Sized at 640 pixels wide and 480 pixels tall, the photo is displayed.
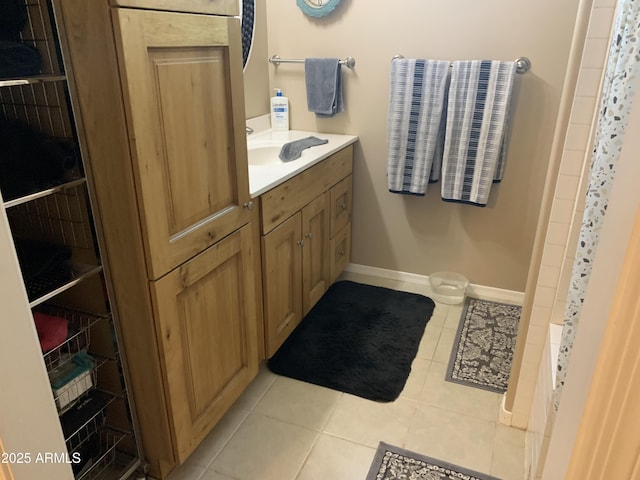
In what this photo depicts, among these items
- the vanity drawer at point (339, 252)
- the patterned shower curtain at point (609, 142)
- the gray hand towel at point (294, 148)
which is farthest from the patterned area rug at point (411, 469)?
→ the gray hand towel at point (294, 148)

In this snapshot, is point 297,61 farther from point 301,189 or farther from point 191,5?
point 191,5

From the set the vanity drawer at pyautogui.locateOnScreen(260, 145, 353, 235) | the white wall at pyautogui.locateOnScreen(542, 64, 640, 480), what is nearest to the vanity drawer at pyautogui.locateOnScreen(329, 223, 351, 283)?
the vanity drawer at pyautogui.locateOnScreen(260, 145, 353, 235)

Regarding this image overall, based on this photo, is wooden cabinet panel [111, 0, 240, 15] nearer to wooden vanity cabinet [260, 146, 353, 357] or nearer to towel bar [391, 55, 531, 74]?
wooden vanity cabinet [260, 146, 353, 357]

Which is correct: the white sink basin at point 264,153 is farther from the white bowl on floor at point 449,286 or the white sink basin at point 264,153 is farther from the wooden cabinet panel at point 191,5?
the white bowl on floor at point 449,286

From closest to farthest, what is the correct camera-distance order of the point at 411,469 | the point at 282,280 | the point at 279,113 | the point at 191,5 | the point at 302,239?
the point at 191,5 < the point at 411,469 < the point at 282,280 < the point at 302,239 < the point at 279,113

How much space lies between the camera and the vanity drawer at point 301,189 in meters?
1.88

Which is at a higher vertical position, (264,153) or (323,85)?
(323,85)

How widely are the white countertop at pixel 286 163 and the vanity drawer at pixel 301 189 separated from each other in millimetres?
38

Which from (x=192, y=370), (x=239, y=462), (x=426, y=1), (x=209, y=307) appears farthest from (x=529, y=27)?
(x=239, y=462)

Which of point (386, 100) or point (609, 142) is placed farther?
point (386, 100)

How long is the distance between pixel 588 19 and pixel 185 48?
113 centimetres

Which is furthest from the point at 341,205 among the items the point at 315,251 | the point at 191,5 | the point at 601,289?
the point at 601,289

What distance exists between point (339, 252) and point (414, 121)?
0.84 meters

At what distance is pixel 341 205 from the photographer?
274 cm
